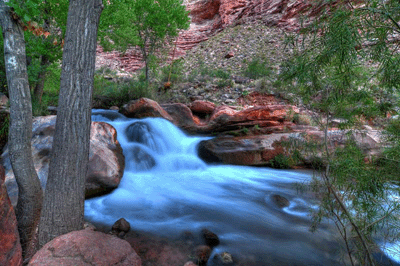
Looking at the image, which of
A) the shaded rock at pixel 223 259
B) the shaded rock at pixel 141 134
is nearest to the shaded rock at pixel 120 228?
the shaded rock at pixel 223 259

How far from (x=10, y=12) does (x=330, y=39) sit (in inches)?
139

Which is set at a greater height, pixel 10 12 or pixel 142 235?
pixel 10 12

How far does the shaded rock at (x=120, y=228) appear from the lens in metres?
3.62

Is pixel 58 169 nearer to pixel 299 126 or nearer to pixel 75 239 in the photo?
pixel 75 239

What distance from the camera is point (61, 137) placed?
2551 millimetres

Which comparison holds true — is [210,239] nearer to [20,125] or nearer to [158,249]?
[158,249]

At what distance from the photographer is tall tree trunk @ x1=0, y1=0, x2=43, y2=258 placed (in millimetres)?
2646

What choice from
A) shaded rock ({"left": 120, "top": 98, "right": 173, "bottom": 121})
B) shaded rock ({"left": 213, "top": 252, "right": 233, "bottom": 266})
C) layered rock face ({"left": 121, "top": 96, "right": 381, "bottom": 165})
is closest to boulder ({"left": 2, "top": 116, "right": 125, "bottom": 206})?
shaded rock ({"left": 213, "top": 252, "right": 233, "bottom": 266})

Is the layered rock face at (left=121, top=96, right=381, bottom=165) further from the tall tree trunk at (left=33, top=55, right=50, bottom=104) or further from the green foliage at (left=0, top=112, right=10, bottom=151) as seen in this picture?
the green foliage at (left=0, top=112, right=10, bottom=151)

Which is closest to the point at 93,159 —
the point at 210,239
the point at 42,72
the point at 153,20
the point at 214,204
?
the point at 214,204

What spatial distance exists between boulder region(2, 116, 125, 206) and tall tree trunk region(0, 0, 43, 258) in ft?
5.23

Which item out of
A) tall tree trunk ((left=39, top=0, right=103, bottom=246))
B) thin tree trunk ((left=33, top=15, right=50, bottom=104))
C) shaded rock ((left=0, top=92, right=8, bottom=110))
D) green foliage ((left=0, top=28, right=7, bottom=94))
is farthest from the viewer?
thin tree trunk ((left=33, top=15, right=50, bottom=104))

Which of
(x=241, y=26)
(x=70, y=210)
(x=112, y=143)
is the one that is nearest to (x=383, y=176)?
(x=70, y=210)

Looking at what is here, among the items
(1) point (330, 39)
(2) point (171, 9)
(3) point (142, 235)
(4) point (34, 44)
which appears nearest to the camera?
(1) point (330, 39)
